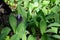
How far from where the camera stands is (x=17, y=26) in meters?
1.73

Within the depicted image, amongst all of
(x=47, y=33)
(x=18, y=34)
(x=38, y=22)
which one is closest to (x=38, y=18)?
(x=38, y=22)

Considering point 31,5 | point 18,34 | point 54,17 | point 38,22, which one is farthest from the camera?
point 31,5

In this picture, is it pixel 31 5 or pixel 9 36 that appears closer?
pixel 9 36

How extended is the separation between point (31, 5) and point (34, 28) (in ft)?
2.26

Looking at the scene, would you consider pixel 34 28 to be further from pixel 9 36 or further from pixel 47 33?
pixel 9 36

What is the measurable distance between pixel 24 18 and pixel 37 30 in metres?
0.19

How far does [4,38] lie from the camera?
64.3 inches

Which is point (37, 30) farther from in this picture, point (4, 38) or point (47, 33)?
point (4, 38)

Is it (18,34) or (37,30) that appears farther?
(37,30)

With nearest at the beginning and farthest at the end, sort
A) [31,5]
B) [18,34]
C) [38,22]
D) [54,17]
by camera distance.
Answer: [18,34], [38,22], [54,17], [31,5]

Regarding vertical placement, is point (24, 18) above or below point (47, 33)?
above

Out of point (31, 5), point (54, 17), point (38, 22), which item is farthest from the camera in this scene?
point (31, 5)

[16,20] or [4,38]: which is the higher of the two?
[16,20]

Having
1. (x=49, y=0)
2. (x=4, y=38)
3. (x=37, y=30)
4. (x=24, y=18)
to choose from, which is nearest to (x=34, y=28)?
(x=37, y=30)
